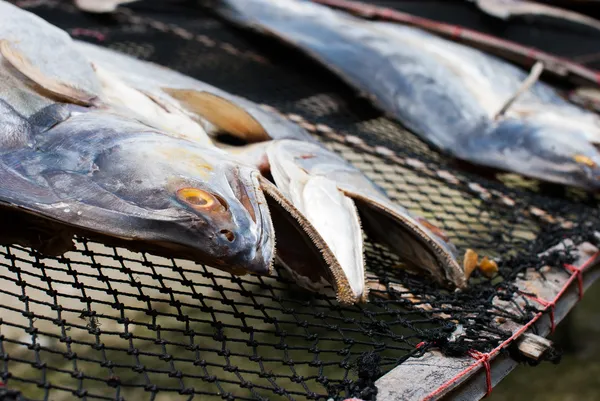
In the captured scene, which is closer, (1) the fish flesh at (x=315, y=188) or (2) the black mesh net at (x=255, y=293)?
(2) the black mesh net at (x=255, y=293)

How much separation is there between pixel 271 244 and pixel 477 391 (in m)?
0.78

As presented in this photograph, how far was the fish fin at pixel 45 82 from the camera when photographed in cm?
228

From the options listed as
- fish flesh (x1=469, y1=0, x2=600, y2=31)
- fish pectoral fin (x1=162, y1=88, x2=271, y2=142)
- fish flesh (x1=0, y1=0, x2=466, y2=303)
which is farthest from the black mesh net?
fish flesh (x1=469, y1=0, x2=600, y2=31)

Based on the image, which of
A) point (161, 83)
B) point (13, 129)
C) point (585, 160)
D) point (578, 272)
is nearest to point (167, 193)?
point (13, 129)

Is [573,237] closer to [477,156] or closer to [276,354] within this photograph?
[477,156]

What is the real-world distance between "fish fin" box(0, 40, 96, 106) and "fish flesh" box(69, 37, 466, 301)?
13.8 inches

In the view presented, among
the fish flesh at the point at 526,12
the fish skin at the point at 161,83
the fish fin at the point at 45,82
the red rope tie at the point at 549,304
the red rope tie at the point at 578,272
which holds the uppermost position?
the fish flesh at the point at 526,12

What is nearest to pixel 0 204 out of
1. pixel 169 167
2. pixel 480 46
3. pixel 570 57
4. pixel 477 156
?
pixel 169 167

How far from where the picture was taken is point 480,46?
453 cm

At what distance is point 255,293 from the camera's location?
2.72 meters

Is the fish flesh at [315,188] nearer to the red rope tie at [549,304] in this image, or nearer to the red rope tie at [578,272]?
the red rope tie at [549,304]

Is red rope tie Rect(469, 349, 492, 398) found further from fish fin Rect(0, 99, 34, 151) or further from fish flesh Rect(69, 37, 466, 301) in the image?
fish fin Rect(0, 99, 34, 151)

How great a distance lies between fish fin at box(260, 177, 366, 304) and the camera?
2.11 metres

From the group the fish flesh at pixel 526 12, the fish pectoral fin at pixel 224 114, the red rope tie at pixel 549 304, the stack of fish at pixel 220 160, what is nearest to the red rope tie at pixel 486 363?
the stack of fish at pixel 220 160
